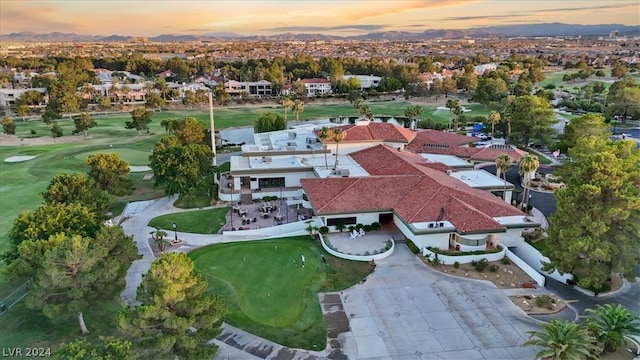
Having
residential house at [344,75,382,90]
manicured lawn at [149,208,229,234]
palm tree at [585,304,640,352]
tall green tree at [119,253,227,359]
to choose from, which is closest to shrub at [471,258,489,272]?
palm tree at [585,304,640,352]

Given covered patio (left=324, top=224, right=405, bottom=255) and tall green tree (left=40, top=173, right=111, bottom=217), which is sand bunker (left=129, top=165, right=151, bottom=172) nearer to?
tall green tree (left=40, top=173, right=111, bottom=217)

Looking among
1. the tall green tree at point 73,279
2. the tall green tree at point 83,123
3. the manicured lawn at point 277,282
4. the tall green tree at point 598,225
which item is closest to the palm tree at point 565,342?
the tall green tree at point 598,225

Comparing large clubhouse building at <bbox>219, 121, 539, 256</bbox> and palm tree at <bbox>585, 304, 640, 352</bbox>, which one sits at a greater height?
large clubhouse building at <bbox>219, 121, 539, 256</bbox>

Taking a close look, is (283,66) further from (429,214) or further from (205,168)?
(429,214)

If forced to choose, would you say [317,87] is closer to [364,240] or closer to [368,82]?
[368,82]

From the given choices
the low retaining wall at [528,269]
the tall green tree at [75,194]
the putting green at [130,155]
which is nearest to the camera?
the low retaining wall at [528,269]

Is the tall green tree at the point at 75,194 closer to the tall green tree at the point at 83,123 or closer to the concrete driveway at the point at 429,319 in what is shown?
the concrete driveway at the point at 429,319

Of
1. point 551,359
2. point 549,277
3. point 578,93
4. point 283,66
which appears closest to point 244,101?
point 283,66

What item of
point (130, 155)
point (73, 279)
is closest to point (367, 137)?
point (130, 155)
